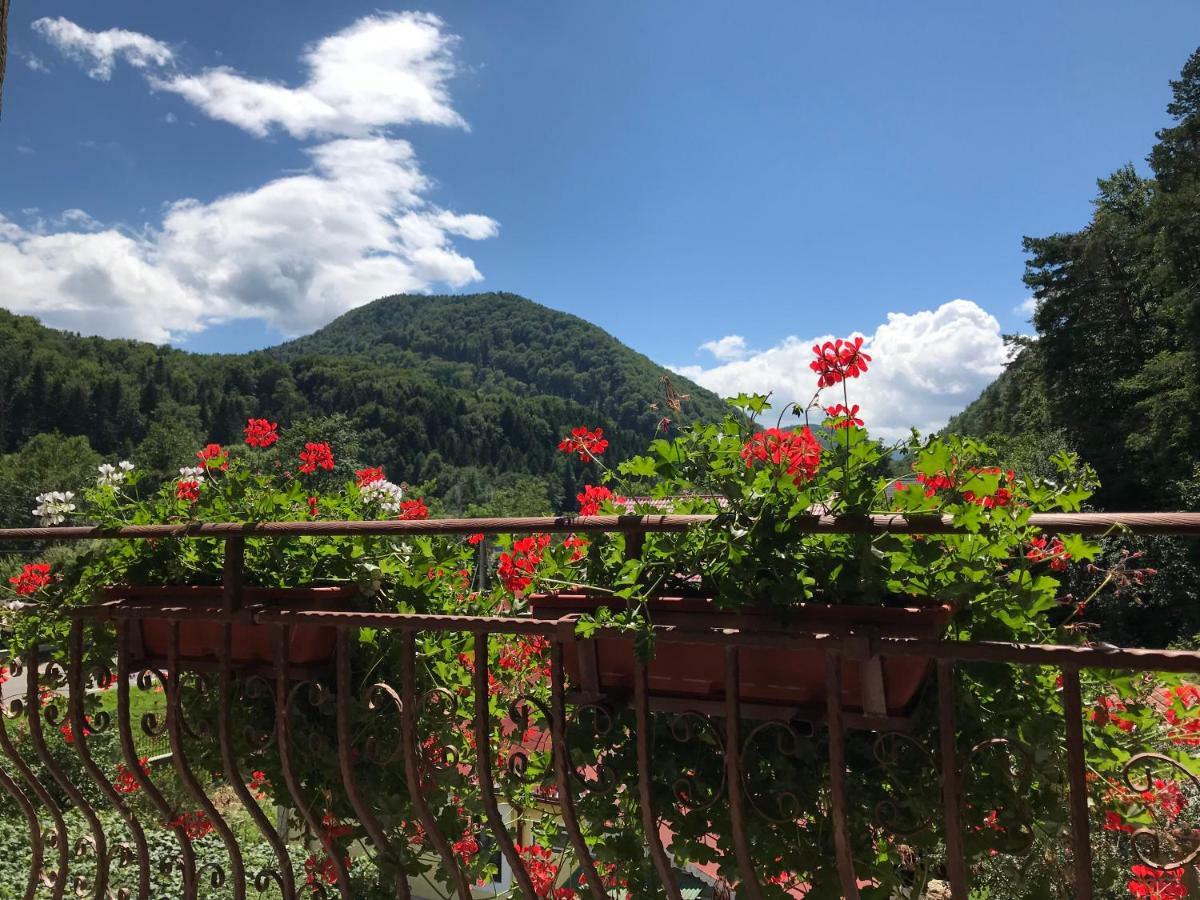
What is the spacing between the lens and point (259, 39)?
7500 mm

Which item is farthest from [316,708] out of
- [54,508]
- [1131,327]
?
[1131,327]

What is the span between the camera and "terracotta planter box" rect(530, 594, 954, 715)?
1079 millimetres

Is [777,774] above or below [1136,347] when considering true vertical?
below

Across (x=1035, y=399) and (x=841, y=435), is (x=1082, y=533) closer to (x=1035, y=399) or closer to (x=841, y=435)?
(x=841, y=435)

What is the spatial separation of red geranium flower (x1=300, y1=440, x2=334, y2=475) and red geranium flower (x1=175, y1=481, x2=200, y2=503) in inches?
17.4

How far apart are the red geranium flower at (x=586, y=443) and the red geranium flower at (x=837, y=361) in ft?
1.71

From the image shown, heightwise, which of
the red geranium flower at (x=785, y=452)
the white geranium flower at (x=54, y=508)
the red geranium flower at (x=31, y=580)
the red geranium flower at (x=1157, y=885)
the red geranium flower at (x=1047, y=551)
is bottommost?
the red geranium flower at (x=1157, y=885)

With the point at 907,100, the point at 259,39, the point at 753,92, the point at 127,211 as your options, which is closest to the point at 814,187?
the point at 907,100

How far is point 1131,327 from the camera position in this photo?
2833 centimetres

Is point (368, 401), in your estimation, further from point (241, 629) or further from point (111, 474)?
point (241, 629)

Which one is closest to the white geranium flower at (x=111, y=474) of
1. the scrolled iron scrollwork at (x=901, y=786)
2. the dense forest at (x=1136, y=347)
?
the scrolled iron scrollwork at (x=901, y=786)

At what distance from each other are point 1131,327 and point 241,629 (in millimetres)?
33319

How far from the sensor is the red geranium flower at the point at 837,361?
52.9 inches

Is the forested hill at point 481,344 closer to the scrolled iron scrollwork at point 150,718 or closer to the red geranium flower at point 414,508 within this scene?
the red geranium flower at point 414,508
